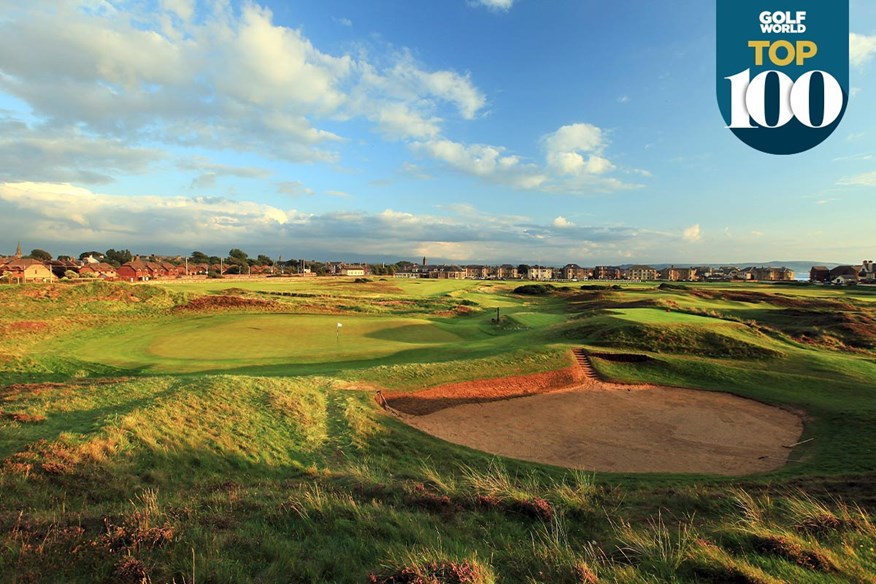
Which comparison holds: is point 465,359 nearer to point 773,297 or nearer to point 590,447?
point 590,447

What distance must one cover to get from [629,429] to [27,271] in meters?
112

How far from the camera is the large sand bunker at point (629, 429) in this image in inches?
526

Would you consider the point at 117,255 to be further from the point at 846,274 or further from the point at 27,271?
the point at 846,274

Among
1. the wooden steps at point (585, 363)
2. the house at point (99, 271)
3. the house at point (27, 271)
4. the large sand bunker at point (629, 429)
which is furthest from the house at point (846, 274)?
the house at point (27, 271)

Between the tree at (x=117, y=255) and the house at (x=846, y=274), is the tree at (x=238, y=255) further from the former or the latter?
the house at (x=846, y=274)

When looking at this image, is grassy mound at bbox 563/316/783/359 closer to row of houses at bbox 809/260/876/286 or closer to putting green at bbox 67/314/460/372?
putting green at bbox 67/314/460/372

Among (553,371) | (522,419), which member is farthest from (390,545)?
(553,371)

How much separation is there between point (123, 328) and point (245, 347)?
15094 mm

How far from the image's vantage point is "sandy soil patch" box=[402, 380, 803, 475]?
13.4 meters

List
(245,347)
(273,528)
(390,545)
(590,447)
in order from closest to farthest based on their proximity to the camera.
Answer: (390,545) < (273,528) < (590,447) < (245,347)

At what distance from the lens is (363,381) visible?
18.9 metres

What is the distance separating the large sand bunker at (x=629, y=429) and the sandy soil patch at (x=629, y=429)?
0.03 metres

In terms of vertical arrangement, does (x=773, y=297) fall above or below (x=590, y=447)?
above

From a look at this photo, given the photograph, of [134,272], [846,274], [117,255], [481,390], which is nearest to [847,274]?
[846,274]
